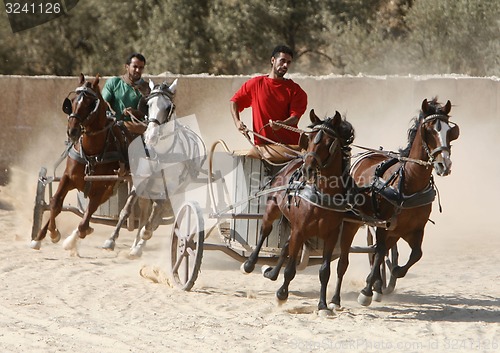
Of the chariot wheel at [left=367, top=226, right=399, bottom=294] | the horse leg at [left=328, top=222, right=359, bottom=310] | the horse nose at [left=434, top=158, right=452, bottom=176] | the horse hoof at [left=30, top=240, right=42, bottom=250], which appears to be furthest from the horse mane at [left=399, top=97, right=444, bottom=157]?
the horse hoof at [left=30, top=240, right=42, bottom=250]

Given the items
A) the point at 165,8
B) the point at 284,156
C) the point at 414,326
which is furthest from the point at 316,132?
the point at 165,8

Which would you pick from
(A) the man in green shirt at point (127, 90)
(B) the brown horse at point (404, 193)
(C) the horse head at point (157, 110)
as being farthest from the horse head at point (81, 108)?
(B) the brown horse at point (404, 193)

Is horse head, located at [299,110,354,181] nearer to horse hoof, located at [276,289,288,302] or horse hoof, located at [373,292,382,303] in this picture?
horse hoof, located at [276,289,288,302]

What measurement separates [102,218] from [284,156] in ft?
9.98

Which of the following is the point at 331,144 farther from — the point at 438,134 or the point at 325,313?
the point at 325,313

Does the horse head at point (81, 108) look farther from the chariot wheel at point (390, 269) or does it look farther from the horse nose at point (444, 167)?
the horse nose at point (444, 167)

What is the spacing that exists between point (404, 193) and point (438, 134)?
0.68 metres

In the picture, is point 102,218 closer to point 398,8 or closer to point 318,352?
point 318,352

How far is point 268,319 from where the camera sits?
7914 millimetres

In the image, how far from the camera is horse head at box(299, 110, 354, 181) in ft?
25.5

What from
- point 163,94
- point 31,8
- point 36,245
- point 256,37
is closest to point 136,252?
point 36,245

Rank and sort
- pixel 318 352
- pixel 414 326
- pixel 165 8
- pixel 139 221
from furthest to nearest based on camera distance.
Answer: pixel 165 8 < pixel 139 221 < pixel 414 326 < pixel 318 352

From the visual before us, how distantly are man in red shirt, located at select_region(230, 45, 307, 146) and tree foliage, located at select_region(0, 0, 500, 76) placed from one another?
1619 centimetres

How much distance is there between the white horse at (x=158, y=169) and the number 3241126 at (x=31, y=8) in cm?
1834
